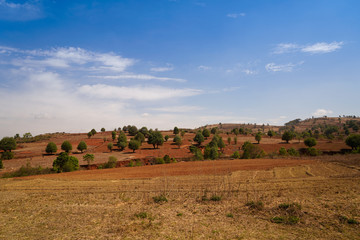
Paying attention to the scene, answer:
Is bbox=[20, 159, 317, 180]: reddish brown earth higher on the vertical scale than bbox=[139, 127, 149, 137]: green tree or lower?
lower

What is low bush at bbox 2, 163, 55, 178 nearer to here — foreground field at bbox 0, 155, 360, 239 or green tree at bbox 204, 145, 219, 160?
foreground field at bbox 0, 155, 360, 239

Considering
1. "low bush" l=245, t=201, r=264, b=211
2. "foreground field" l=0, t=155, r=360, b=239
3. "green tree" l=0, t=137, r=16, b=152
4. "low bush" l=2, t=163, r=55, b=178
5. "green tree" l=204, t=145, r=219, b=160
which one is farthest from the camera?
"green tree" l=0, t=137, r=16, b=152

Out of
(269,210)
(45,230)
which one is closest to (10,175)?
(45,230)

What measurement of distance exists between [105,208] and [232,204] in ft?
28.2


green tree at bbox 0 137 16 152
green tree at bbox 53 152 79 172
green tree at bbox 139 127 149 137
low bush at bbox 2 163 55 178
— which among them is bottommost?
low bush at bbox 2 163 55 178

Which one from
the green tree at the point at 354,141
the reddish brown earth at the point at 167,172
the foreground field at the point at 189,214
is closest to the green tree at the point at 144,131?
the reddish brown earth at the point at 167,172

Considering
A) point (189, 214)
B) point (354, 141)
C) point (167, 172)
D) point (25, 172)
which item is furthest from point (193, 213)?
point (354, 141)

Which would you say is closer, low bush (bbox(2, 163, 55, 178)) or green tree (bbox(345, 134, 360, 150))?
low bush (bbox(2, 163, 55, 178))

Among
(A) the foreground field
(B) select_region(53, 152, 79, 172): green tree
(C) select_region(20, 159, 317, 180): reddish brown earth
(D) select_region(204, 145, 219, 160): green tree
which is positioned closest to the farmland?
(A) the foreground field

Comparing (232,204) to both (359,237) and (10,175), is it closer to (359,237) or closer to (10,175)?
(359,237)

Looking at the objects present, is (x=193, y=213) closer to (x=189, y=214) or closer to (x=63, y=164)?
(x=189, y=214)

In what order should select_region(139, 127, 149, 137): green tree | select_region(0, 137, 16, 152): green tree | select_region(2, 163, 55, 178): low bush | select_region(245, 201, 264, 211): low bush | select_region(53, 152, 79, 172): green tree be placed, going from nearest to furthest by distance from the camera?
select_region(245, 201, 264, 211): low bush < select_region(2, 163, 55, 178): low bush < select_region(53, 152, 79, 172): green tree < select_region(0, 137, 16, 152): green tree < select_region(139, 127, 149, 137): green tree

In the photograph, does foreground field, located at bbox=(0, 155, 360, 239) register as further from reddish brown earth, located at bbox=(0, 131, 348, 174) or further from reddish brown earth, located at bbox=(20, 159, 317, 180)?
reddish brown earth, located at bbox=(0, 131, 348, 174)

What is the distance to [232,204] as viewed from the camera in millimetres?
13172
